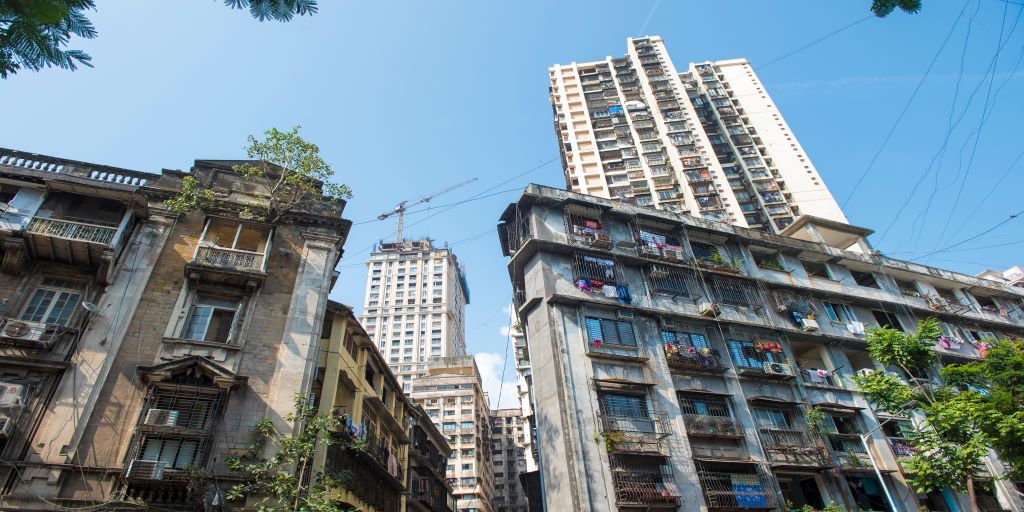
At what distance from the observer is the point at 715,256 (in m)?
29.0

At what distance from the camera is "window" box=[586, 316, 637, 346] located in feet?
76.2

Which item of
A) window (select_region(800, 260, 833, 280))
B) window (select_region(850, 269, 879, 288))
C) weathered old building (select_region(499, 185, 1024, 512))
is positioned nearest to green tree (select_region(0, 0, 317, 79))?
weathered old building (select_region(499, 185, 1024, 512))

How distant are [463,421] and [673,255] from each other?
2299 inches

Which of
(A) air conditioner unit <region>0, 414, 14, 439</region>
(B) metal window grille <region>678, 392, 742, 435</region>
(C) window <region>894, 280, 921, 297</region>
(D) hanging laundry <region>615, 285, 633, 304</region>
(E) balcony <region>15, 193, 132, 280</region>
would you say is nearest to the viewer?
(A) air conditioner unit <region>0, 414, 14, 439</region>

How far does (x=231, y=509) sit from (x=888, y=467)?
26.8 metres

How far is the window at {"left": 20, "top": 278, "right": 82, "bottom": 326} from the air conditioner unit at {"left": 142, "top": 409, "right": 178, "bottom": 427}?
448cm

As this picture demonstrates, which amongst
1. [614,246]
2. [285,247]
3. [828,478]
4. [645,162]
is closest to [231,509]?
[285,247]

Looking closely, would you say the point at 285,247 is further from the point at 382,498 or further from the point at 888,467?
the point at 888,467

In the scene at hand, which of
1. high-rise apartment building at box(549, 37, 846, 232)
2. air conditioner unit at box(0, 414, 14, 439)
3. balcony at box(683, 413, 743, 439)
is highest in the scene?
high-rise apartment building at box(549, 37, 846, 232)

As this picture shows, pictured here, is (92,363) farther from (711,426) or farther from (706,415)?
(706,415)

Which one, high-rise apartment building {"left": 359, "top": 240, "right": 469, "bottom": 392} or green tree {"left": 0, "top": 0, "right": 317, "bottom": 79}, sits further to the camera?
high-rise apartment building {"left": 359, "top": 240, "right": 469, "bottom": 392}

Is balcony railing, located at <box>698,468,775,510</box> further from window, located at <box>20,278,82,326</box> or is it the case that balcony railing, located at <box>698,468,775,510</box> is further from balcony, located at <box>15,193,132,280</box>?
window, located at <box>20,278,82,326</box>

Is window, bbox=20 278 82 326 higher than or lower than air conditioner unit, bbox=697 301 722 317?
lower

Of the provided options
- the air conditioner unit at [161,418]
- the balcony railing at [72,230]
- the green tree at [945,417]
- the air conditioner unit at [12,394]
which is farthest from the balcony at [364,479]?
the green tree at [945,417]
